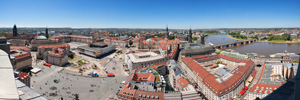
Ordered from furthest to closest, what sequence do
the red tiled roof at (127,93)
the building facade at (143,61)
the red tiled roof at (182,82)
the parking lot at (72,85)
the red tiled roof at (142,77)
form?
1. the building facade at (143,61)
2. the red tiled roof at (142,77)
3. the red tiled roof at (182,82)
4. the parking lot at (72,85)
5. the red tiled roof at (127,93)

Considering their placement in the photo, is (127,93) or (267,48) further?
(267,48)

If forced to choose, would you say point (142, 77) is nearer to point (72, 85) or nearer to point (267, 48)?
point (72, 85)

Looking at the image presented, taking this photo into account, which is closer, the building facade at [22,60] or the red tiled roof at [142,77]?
the red tiled roof at [142,77]

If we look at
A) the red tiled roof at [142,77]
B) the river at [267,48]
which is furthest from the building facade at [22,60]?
the river at [267,48]

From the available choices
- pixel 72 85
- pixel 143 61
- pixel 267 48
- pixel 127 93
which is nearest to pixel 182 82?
pixel 127 93

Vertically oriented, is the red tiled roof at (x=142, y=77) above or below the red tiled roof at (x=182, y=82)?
above

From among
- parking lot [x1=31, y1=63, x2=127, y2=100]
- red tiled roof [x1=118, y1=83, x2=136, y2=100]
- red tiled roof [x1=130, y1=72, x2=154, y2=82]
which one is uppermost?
red tiled roof [x1=130, y1=72, x2=154, y2=82]

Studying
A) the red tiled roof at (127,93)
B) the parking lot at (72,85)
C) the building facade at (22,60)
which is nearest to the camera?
the red tiled roof at (127,93)

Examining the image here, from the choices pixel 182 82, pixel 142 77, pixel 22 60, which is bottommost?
pixel 182 82

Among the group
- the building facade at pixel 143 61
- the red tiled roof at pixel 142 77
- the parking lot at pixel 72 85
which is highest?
the building facade at pixel 143 61

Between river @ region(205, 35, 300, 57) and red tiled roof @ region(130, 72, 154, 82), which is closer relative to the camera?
red tiled roof @ region(130, 72, 154, 82)

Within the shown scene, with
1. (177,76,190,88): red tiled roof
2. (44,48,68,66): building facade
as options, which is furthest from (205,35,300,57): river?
(44,48,68,66): building facade

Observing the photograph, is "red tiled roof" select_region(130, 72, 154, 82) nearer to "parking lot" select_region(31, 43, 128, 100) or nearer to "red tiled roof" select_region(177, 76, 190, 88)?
"parking lot" select_region(31, 43, 128, 100)

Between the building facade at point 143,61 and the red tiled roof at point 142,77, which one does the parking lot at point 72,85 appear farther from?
the building facade at point 143,61
